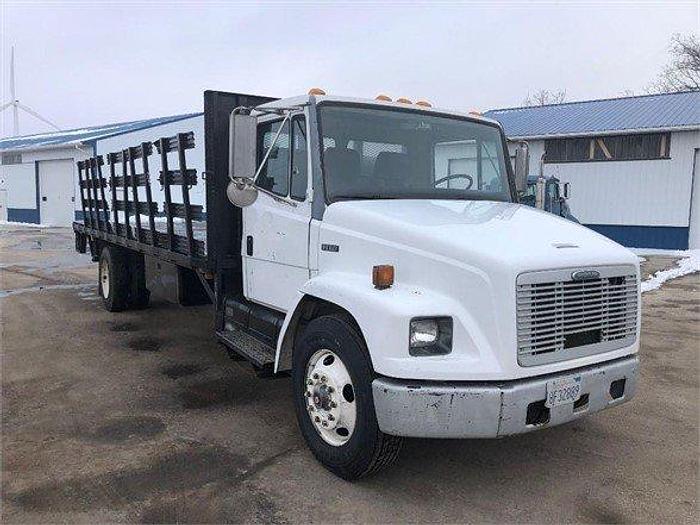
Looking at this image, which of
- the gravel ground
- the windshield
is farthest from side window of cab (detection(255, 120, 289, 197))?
the gravel ground

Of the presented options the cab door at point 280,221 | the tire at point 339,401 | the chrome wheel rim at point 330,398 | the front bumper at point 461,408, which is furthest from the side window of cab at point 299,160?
the front bumper at point 461,408

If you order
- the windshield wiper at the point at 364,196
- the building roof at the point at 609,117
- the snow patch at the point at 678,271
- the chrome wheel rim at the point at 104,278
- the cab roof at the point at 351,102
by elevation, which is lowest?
the snow patch at the point at 678,271

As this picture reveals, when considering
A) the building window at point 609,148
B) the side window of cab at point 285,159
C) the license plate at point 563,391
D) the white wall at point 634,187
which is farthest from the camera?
the building window at point 609,148

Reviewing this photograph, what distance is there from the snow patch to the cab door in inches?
360

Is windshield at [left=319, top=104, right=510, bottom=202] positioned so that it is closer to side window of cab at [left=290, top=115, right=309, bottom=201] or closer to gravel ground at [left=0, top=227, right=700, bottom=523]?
side window of cab at [left=290, top=115, right=309, bottom=201]

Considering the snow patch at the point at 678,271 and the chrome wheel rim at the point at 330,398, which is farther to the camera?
the snow patch at the point at 678,271

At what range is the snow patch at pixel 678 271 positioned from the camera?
1236 centimetres

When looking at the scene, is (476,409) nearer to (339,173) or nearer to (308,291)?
(308,291)

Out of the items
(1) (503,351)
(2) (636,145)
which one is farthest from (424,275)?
(2) (636,145)

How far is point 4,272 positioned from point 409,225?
12212 mm

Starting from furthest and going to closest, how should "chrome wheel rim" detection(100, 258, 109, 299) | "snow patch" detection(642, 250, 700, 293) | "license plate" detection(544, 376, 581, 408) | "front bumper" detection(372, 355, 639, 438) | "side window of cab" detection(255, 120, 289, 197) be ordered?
"snow patch" detection(642, 250, 700, 293), "chrome wheel rim" detection(100, 258, 109, 299), "side window of cab" detection(255, 120, 289, 197), "license plate" detection(544, 376, 581, 408), "front bumper" detection(372, 355, 639, 438)

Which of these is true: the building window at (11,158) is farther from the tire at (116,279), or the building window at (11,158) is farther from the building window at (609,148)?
the tire at (116,279)

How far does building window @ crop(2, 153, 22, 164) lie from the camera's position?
33031 mm

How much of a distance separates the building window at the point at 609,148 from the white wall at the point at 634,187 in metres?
0.17
